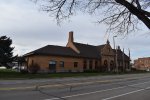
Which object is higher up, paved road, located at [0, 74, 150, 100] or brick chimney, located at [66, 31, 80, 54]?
brick chimney, located at [66, 31, 80, 54]

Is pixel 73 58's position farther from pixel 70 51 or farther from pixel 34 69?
pixel 34 69

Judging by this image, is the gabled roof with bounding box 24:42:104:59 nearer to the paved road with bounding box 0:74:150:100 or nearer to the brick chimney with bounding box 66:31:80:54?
the brick chimney with bounding box 66:31:80:54

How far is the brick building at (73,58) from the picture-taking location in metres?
59.6

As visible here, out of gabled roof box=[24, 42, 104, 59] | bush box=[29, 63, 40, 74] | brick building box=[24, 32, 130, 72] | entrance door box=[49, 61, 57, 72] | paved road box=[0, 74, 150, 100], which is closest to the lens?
paved road box=[0, 74, 150, 100]

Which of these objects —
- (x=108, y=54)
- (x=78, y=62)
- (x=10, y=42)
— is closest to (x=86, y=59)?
(x=78, y=62)

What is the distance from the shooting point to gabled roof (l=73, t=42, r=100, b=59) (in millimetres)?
72025

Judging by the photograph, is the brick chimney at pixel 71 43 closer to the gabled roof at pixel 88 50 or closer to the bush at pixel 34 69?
the gabled roof at pixel 88 50

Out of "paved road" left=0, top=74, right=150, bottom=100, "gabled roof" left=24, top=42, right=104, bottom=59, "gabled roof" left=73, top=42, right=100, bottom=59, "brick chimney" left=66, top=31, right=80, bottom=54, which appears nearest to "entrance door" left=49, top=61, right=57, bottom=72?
"gabled roof" left=24, top=42, right=104, bottom=59

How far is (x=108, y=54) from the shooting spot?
263 feet

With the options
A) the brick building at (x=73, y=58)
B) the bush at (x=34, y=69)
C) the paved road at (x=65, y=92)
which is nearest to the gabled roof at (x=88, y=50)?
the brick building at (x=73, y=58)

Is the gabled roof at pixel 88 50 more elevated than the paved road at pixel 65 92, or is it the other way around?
the gabled roof at pixel 88 50

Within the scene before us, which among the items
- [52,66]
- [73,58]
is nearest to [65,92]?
[52,66]

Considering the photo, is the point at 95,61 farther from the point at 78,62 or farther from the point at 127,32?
the point at 127,32

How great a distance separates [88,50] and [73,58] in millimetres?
9775
